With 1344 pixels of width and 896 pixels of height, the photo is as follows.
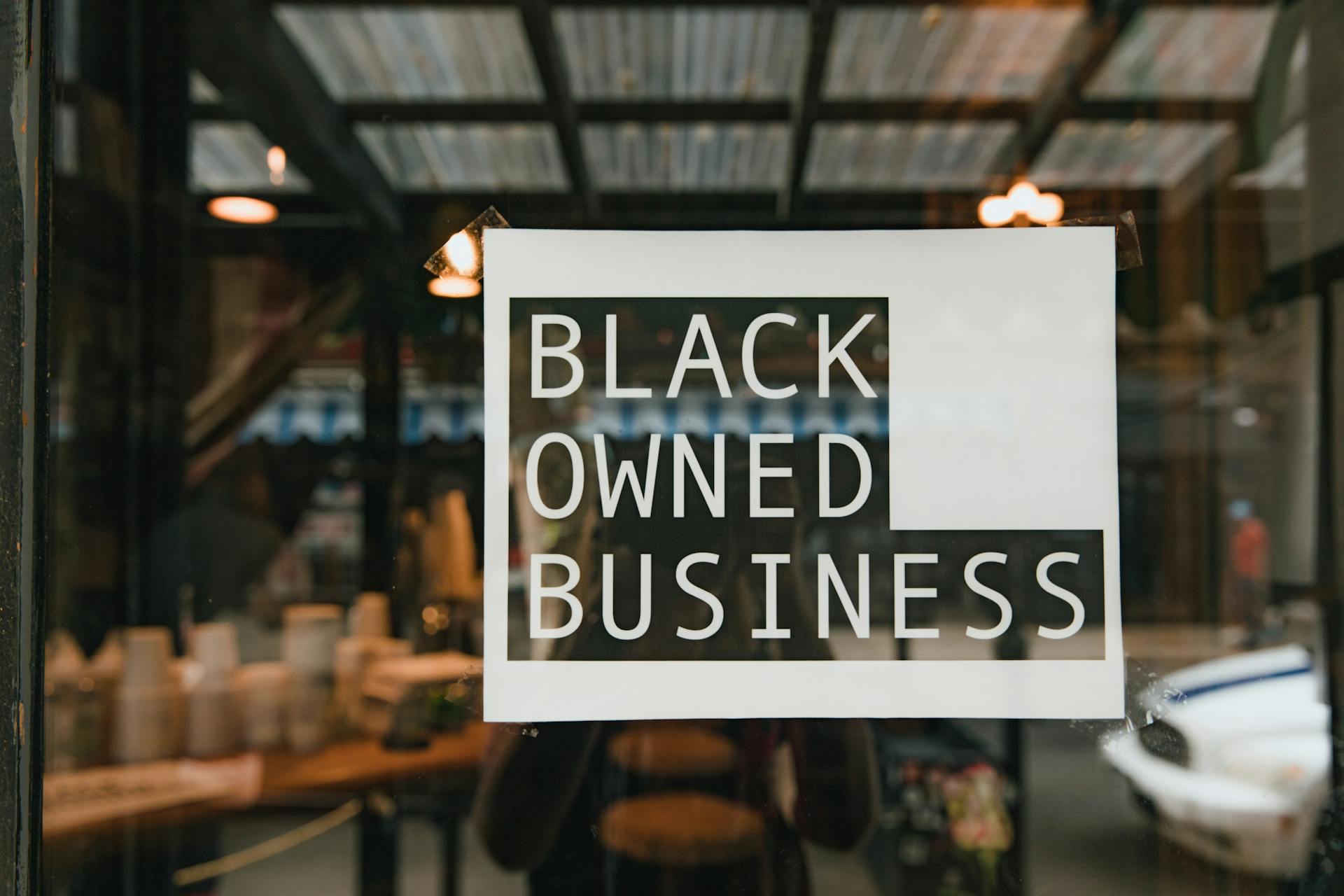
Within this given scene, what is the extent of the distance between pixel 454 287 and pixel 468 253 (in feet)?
0.13

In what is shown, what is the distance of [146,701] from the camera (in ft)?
5.65

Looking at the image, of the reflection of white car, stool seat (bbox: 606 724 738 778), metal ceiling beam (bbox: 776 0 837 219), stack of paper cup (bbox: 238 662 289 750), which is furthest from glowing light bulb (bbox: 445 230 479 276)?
stack of paper cup (bbox: 238 662 289 750)


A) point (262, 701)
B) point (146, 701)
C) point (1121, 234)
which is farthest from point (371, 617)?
point (1121, 234)

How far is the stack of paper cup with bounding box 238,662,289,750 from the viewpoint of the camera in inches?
67.6

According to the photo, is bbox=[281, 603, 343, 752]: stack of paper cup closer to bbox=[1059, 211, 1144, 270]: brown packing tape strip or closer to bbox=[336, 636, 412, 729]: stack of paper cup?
bbox=[336, 636, 412, 729]: stack of paper cup

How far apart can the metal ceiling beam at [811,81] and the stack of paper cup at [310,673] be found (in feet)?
3.92

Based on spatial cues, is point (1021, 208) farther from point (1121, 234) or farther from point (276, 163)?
point (276, 163)

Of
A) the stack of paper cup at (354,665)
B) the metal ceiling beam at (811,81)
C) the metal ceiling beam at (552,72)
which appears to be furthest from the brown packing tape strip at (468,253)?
the stack of paper cup at (354,665)

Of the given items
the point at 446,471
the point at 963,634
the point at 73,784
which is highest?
Answer: the point at 446,471

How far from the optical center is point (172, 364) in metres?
2.25

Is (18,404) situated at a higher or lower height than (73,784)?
higher

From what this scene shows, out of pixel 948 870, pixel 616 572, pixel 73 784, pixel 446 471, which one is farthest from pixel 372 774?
pixel 948 870

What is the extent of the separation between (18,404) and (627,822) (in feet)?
2.70

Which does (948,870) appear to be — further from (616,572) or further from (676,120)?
(676,120)
